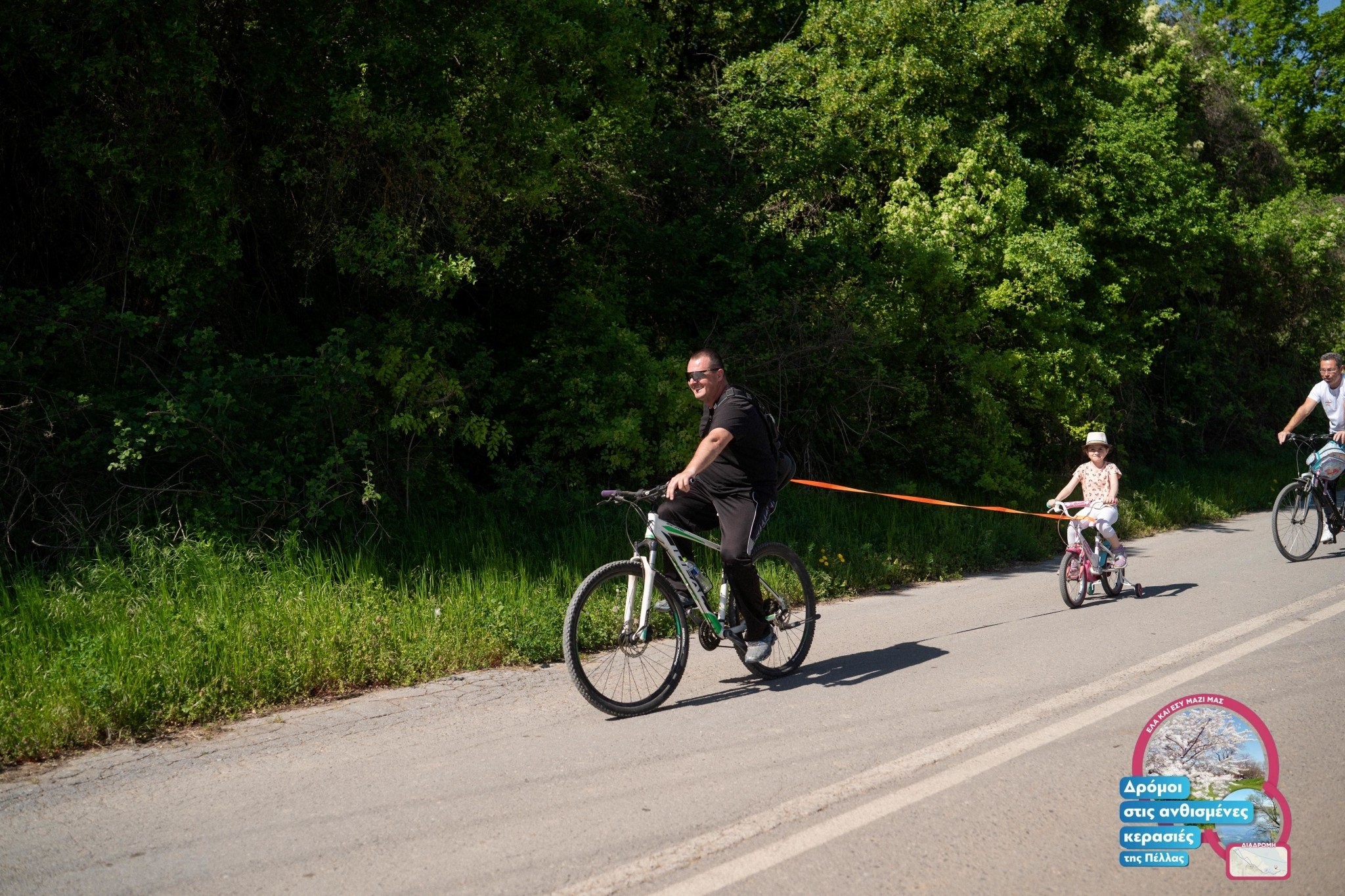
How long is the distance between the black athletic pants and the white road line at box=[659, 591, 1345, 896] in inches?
68.0

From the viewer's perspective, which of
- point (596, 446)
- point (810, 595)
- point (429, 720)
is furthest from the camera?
point (596, 446)

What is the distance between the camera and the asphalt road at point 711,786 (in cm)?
397

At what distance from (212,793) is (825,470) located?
994cm

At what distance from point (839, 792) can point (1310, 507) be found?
919cm

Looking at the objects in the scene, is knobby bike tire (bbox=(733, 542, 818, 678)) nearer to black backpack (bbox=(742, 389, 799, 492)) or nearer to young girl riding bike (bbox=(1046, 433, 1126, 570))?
black backpack (bbox=(742, 389, 799, 492))

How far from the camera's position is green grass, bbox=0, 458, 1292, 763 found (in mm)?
5742

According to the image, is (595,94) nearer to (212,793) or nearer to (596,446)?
(596,446)

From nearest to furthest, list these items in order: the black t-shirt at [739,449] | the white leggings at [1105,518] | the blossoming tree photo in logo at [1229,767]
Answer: the blossoming tree photo in logo at [1229,767], the black t-shirt at [739,449], the white leggings at [1105,518]

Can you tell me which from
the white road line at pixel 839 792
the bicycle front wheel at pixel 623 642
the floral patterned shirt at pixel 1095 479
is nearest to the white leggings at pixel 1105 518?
the floral patterned shirt at pixel 1095 479

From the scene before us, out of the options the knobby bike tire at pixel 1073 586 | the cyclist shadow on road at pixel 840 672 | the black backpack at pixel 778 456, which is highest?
the black backpack at pixel 778 456

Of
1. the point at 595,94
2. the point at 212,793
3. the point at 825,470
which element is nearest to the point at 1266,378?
the point at 825,470

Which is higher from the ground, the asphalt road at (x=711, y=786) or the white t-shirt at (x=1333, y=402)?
the white t-shirt at (x=1333, y=402)

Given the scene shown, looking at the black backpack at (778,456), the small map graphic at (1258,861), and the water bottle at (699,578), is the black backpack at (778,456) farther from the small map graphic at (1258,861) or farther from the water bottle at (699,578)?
the small map graphic at (1258,861)

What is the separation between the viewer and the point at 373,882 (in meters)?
3.88
